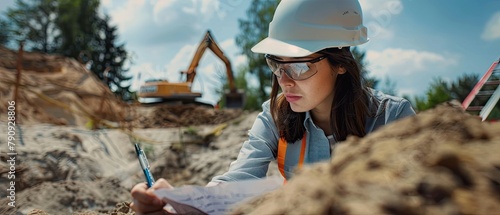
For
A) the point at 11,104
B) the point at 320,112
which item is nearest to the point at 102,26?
the point at 11,104

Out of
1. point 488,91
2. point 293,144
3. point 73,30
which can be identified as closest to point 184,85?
point 488,91

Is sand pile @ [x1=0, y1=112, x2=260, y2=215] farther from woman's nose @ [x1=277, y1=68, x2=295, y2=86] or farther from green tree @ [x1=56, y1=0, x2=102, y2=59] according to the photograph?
green tree @ [x1=56, y1=0, x2=102, y2=59]

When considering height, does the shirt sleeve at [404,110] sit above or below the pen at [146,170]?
above

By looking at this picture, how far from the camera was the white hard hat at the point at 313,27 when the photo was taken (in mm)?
2256

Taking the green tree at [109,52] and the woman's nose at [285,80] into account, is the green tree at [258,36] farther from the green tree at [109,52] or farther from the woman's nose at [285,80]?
the woman's nose at [285,80]

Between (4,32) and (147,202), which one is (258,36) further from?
(147,202)

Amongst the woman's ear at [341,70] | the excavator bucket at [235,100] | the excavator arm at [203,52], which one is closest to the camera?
the woman's ear at [341,70]

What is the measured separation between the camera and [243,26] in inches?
1046

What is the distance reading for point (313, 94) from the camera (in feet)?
7.38

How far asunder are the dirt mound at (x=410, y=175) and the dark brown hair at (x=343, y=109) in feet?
4.21

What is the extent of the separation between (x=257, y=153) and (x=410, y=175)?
1460mm

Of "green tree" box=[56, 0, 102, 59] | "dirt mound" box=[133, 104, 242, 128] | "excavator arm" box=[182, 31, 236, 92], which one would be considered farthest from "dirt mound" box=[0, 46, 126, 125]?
"green tree" box=[56, 0, 102, 59]

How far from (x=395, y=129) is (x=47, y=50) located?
29.1m

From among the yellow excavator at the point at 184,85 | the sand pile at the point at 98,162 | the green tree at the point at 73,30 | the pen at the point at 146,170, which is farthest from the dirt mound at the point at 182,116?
the green tree at the point at 73,30
